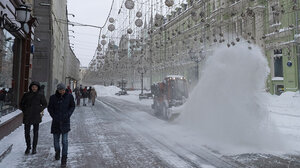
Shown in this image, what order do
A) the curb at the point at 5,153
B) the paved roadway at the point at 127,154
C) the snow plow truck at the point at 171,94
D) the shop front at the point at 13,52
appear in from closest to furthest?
1. the paved roadway at the point at 127,154
2. the curb at the point at 5,153
3. the shop front at the point at 13,52
4. the snow plow truck at the point at 171,94

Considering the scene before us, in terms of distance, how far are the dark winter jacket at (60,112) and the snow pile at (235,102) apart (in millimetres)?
4135

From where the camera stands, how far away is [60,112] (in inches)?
182

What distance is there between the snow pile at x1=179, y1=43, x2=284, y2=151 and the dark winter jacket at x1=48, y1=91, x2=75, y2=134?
4.14m

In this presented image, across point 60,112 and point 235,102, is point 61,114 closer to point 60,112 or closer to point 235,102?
point 60,112

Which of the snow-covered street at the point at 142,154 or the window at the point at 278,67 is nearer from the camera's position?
the snow-covered street at the point at 142,154

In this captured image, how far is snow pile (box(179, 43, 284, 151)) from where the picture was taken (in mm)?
6594

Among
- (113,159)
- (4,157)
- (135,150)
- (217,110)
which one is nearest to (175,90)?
(217,110)

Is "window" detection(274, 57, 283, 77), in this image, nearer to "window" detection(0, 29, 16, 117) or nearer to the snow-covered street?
the snow-covered street

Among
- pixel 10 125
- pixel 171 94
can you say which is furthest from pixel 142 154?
pixel 171 94

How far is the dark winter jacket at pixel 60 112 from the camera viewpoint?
15.2ft

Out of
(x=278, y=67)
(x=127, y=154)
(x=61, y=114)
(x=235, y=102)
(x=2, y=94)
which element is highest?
(x=278, y=67)

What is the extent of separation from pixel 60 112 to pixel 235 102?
530 centimetres

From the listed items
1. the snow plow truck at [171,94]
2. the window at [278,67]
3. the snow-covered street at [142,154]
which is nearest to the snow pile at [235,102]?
the snow-covered street at [142,154]

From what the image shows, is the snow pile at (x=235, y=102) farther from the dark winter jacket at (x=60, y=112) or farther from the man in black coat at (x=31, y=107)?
the man in black coat at (x=31, y=107)
